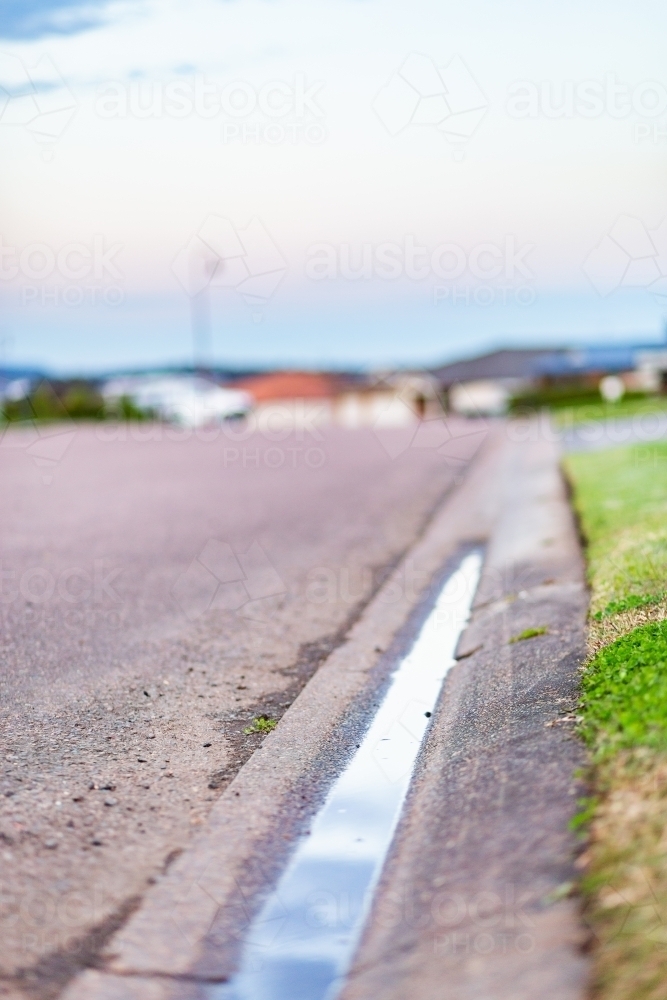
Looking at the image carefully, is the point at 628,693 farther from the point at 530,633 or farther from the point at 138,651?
the point at 138,651

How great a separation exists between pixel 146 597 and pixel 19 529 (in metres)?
3.99

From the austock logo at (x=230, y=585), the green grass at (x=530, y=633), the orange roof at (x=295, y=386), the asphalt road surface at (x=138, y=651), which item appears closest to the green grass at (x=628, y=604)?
the green grass at (x=530, y=633)

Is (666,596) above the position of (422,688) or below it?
above

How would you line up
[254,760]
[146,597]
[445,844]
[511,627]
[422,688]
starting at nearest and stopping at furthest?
[445,844] < [254,760] < [422,688] < [511,627] < [146,597]

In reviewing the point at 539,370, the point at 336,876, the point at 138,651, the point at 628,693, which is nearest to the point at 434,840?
the point at 336,876

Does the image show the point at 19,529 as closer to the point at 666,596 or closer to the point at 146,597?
the point at 146,597

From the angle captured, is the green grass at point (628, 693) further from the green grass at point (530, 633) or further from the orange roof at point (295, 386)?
the orange roof at point (295, 386)

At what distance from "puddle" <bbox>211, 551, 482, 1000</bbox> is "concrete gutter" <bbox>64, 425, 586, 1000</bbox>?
63mm

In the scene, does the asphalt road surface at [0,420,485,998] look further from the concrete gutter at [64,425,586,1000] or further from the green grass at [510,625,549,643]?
the green grass at [510,625,549,643]

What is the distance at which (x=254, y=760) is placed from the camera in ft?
15.2

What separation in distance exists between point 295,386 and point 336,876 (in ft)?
270

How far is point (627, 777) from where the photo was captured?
3539 mm

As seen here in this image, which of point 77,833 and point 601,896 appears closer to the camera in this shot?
point 601,896

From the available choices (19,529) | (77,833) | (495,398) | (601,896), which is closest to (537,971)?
(601,896)
